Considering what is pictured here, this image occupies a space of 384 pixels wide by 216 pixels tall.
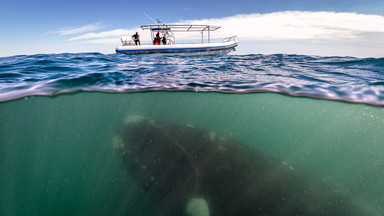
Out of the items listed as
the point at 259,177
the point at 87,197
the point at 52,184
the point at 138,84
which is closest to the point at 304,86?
the point at 259,177

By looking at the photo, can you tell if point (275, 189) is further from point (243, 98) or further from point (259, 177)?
point (243, 98)

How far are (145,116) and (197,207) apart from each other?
178 inches

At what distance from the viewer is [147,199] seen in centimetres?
462

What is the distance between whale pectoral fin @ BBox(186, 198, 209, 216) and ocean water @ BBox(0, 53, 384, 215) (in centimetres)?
93

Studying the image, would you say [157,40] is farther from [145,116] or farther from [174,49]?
[145,116]

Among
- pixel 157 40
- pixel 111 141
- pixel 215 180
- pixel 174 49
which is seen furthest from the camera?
pixel 157 40

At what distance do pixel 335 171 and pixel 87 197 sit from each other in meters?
8.33

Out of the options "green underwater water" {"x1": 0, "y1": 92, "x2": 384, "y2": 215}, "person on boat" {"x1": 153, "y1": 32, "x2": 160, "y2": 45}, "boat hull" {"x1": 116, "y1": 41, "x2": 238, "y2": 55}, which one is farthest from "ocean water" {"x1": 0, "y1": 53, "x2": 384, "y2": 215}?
"person on boat" {"x1": 153, "y1": 32, "x2": 160, "y2": 45}

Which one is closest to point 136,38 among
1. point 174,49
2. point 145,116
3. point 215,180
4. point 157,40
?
point 157,40

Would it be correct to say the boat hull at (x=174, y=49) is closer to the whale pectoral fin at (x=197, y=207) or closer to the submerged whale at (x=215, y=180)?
the submerged whale at (x=215, y=180)

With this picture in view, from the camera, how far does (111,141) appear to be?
6.37 metres

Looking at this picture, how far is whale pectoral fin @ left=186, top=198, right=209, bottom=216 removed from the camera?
4336mm

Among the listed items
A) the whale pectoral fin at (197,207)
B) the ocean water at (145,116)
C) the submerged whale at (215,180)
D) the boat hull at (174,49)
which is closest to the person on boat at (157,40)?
the boat hull at (174,49)

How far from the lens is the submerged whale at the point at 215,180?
4.40 m
